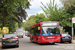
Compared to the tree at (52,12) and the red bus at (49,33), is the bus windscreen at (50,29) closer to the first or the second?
the red bus at (49,33)

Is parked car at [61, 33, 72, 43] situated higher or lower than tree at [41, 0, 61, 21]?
lower

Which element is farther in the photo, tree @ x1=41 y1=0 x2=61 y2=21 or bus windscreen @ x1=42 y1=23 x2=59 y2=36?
tree @ x1=41 y1=0 x2=61 y2=21

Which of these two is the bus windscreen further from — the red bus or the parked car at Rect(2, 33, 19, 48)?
the parked car at Rect(2, 33, 19, 48)

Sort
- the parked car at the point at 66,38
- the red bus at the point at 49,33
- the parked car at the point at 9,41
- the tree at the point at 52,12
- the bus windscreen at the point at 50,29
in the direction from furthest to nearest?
1. the tree at the point at 52,12
2. the parked car at the point at 66,38
3. the bus windscreen at the point at 50,29
4. the red bus at the point at 49,33
5. the parked car at the point at 9,41

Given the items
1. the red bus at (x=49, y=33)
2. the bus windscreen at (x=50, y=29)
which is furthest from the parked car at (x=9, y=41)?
the bus windscreen at (x=50, y=29)

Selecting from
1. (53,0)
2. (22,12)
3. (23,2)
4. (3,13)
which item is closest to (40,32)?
(23,2)

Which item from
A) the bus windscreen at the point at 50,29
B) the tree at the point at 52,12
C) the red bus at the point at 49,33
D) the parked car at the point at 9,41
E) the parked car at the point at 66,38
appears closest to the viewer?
the parked car at the point at 9,41

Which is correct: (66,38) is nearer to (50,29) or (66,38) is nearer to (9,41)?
(50,29)

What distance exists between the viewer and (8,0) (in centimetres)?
2000

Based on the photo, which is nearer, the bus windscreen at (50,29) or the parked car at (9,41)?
the parked car at (9,41)

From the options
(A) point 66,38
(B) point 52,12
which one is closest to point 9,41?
(A) point 66,38

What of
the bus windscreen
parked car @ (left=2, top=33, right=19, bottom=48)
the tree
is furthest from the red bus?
the tree

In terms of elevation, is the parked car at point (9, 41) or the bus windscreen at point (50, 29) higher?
the bus windscreen at point (50, 29)

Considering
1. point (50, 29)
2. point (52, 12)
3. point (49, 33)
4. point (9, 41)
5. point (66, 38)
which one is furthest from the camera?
point (52, 12)
